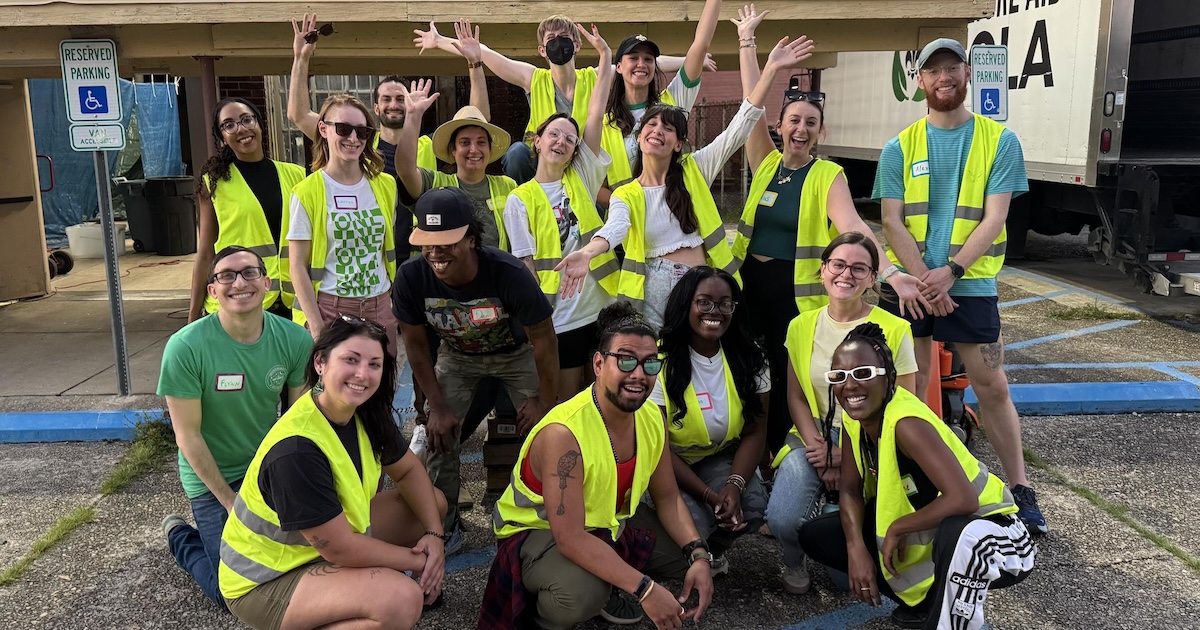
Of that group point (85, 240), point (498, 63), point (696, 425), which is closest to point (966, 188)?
point (696, 425)

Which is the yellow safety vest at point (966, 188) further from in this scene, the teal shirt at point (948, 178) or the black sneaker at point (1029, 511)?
the black sneaker at point (1029, 511)

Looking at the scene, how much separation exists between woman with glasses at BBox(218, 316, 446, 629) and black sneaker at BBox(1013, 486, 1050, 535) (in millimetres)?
2430

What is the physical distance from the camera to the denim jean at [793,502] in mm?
3377

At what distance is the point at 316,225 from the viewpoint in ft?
13.0

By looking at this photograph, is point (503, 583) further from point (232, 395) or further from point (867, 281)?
point (867, 281)

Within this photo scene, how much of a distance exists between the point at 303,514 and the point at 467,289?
123 cm

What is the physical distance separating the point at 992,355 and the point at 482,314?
2185mm

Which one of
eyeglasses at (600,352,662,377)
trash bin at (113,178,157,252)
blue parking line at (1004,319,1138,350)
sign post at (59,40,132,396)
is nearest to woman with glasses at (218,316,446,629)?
eyeglasses at (600,352,662,377)

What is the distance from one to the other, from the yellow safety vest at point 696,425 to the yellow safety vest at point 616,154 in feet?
4.11

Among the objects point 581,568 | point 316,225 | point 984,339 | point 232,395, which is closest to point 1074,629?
point 984,339

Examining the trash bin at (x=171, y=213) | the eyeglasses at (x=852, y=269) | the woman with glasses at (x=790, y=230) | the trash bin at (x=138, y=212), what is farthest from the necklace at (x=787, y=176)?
the trash bin at (x=138, y=212)

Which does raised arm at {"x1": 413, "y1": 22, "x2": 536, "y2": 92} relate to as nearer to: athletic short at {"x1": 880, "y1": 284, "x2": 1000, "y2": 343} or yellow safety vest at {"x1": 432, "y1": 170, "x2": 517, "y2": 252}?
yellow safety vest at {"x1": 432, "y1": 170, "x2": 517, "y2": 252}

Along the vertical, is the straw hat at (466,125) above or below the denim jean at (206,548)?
above

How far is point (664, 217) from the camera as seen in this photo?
3.99 m
